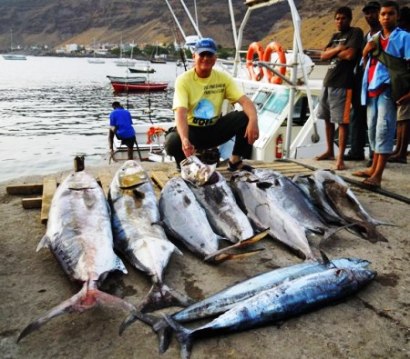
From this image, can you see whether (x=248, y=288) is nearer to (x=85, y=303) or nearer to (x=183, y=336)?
(x=183, y=336)

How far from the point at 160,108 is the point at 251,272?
38128 mm

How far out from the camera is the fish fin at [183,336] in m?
2.43

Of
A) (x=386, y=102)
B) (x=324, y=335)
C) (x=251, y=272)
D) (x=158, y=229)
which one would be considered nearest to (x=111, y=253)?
(x=158, y=229)

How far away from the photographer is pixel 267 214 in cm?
429

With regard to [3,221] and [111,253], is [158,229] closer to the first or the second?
[111,253]

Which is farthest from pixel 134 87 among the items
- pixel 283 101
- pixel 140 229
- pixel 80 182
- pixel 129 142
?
pixel 140 229

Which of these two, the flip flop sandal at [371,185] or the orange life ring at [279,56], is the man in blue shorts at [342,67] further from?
the orange life ring at [279,56]

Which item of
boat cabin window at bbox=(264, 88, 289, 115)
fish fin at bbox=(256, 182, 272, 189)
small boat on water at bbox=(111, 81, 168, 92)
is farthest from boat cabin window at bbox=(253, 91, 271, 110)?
small boat on water at bbox=(111, 81, 168, 92)

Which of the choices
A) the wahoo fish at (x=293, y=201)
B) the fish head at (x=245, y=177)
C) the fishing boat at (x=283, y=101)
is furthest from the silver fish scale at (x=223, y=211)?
the fishing boat at (x=283, y=101)

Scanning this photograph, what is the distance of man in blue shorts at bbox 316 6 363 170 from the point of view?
250 inches

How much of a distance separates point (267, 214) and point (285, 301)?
61.6 inches

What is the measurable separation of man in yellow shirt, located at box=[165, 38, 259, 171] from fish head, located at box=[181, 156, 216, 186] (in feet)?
1.49

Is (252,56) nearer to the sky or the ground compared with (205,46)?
nearer to the ground

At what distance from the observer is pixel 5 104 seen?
41844 mm
